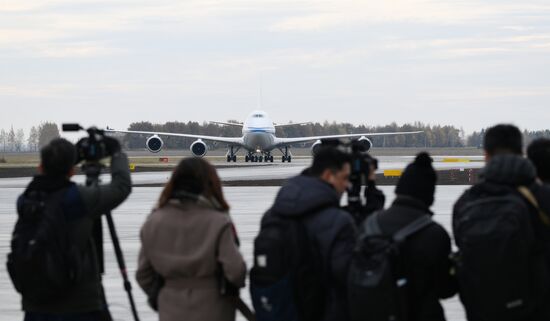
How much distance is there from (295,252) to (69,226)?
1.35 meters

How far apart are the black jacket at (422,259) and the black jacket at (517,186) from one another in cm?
24

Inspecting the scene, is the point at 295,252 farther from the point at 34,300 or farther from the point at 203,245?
the point at 34,300

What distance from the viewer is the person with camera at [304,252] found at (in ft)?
17.6

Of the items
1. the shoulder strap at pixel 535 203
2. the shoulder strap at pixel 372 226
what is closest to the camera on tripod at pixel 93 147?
the shoulder strap at pixel 372 226

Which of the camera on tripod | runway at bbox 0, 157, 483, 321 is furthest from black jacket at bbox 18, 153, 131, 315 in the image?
runway at bbox 0, 157, 483, 321

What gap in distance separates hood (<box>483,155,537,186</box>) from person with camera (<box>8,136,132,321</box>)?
2.12m

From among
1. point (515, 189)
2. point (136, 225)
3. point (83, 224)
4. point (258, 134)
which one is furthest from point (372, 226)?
point (258, 134)

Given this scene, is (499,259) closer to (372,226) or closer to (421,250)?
(421,250)

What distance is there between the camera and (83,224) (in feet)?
19.5

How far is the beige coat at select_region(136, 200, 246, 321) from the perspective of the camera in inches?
224

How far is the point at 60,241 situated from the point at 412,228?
1.95 metres

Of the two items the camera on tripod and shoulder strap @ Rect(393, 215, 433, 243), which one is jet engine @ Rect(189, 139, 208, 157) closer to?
the camera on tripod

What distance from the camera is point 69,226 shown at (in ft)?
19.3

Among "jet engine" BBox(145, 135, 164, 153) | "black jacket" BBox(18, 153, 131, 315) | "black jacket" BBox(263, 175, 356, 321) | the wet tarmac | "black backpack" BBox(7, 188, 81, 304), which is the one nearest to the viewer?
"black jacket" BBox(263, 175, 356, 321)
